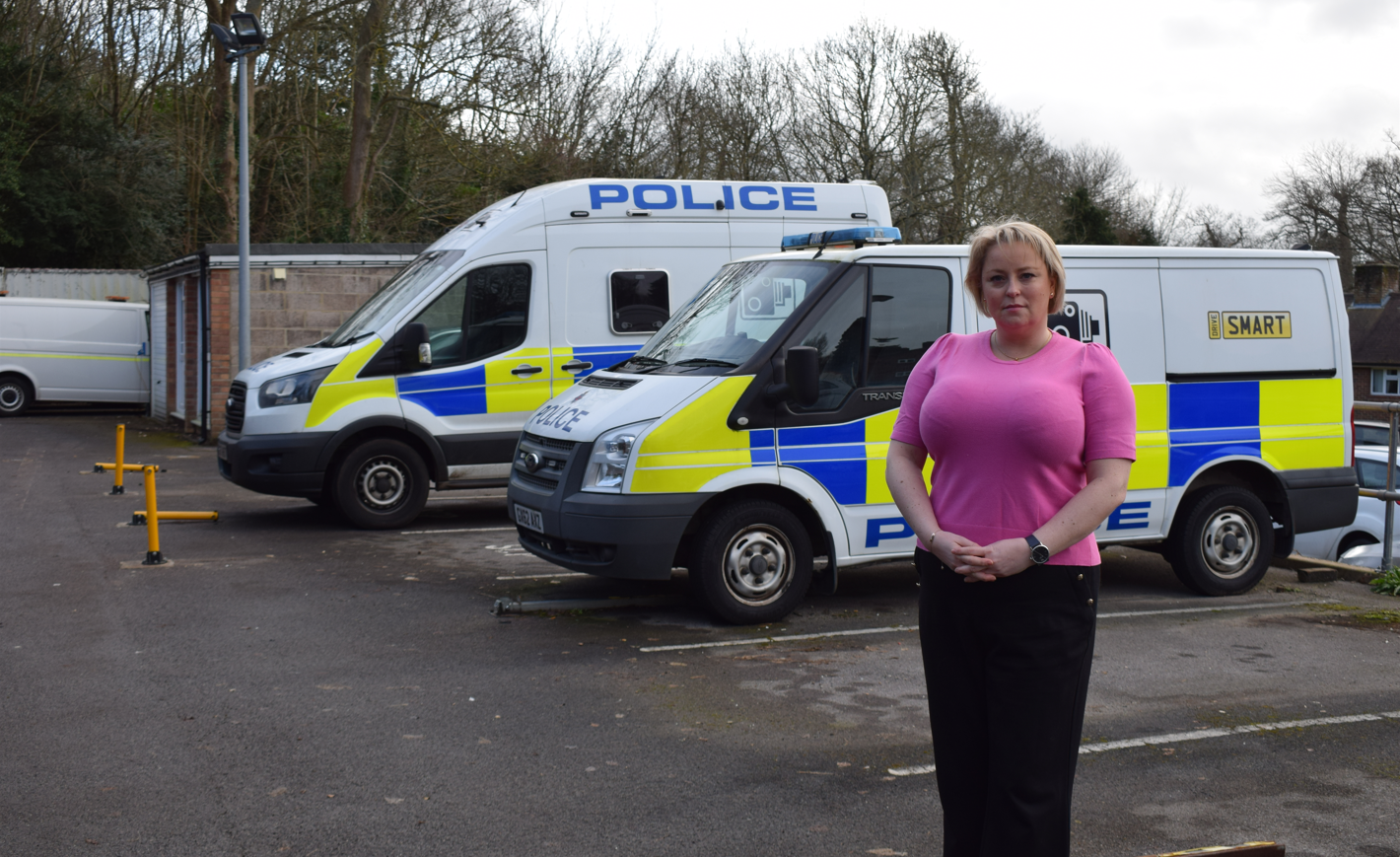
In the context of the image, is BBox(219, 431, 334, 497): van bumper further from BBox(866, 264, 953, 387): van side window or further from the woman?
the woman

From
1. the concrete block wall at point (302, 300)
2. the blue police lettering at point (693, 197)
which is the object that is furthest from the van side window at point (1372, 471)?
the concrete block wall at point (302, 300)

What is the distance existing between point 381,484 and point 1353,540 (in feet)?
31.7

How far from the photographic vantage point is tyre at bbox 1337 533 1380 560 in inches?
504

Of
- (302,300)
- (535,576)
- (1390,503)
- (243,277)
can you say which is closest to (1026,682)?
(535,576)

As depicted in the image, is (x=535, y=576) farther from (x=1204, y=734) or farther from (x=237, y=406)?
(x=1204, y=734)

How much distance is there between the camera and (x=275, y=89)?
27.5m

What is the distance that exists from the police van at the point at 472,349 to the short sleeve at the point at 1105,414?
801 centimetres

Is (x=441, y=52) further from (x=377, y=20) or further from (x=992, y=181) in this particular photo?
(x=992, y=181)

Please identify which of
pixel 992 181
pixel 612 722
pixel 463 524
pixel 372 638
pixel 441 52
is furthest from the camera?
pixel 992 181

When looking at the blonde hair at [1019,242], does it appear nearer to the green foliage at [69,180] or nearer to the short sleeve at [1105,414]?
the short sleeve at [1105,414]

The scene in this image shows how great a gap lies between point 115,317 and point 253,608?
1896 centimetres

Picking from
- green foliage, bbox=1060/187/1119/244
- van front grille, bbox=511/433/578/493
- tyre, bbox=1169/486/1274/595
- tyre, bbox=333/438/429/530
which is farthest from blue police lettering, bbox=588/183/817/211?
green foliage, bbox=1060/187/1119/244

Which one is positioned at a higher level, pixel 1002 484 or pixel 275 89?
pixel 275 89

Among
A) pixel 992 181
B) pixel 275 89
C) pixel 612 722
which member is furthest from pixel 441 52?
pixel 612 722
